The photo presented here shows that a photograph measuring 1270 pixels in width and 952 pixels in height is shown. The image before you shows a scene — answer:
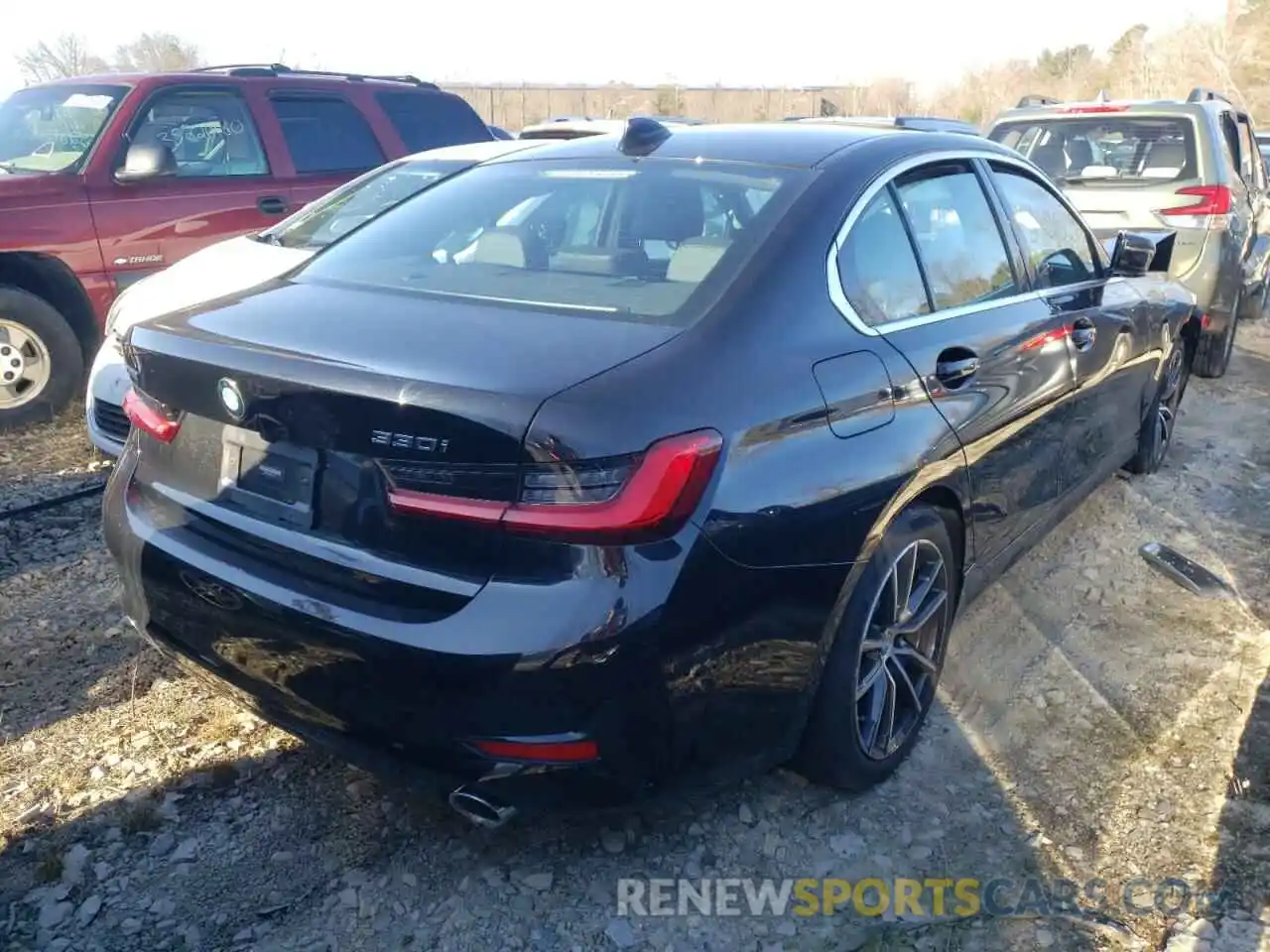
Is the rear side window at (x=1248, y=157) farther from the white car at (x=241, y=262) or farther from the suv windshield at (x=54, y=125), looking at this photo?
the suv windshield at (x=54, y=125)

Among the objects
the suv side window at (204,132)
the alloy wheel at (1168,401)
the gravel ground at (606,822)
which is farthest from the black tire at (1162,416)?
the suv side window at (204,132)

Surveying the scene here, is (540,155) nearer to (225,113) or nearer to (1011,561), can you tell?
(1011,561)

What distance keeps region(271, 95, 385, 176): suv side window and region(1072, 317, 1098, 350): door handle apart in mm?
4864

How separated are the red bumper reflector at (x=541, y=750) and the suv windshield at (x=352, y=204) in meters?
3.71

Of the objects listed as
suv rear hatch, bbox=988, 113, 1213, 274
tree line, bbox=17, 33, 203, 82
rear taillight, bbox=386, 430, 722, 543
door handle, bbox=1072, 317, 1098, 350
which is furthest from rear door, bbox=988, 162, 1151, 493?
tree line, bbox=17, 33, 203, 82

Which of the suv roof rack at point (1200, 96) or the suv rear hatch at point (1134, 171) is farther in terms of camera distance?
the suv roof rack at point (1200, 96)

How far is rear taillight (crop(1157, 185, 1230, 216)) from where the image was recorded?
6.72 meters

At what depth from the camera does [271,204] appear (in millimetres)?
6438

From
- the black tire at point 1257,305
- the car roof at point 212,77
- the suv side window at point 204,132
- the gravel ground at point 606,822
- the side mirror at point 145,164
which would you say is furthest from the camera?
the black tire at point 1257,305

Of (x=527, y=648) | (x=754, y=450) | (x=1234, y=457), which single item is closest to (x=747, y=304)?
(x=754, y=450)

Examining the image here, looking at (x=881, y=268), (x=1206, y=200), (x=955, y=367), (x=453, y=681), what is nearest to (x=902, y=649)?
(x=955, y=367)

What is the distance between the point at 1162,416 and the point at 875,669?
3.30 meters

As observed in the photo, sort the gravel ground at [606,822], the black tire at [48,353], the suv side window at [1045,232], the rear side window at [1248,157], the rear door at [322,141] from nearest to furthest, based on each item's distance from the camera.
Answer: the gravel ground at [606,822]
the suv side window at [1045,232]
the black tire at [48,353]
the rear door at [322,141]
the rear side window at [1248,157]

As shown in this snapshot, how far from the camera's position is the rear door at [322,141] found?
21.8 feet
